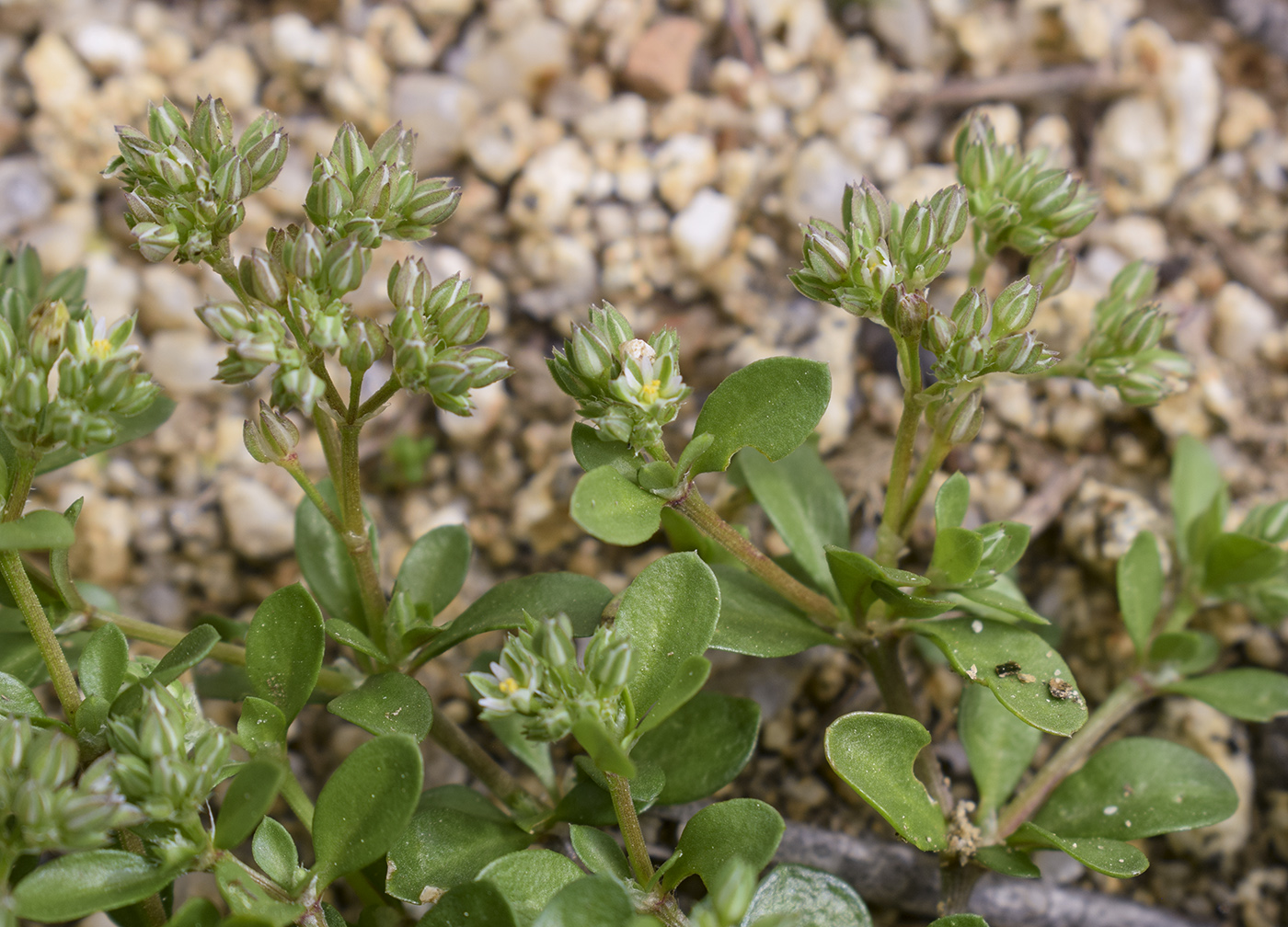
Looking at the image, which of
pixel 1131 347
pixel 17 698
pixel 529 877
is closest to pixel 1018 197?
pixel 1131 347

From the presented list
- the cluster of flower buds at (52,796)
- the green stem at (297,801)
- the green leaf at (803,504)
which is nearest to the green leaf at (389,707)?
the green stem at (297,801)

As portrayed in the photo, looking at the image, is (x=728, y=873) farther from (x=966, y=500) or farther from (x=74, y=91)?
(x=74, y=91)

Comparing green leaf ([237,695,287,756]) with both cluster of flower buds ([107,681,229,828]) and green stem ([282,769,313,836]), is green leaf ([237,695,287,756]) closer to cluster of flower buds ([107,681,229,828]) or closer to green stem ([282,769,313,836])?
green stem ([282,769,313,836])

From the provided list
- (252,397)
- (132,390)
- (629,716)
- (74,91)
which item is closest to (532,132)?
(252,397)

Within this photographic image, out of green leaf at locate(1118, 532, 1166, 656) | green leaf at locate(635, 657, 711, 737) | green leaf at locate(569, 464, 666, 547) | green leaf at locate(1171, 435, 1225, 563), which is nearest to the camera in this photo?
green leaf at locate(635, 657, 711, 737)

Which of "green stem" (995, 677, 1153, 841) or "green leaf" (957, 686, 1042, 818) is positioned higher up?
"green leaf" (957, 686, 1042, 818)

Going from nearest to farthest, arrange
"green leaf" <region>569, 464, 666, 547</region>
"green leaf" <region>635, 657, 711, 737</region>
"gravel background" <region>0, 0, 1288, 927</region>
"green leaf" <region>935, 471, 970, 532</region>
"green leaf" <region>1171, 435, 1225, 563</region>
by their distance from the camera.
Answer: "green leaf" <region>635, 657, 711, 737</region>
"green leaf" <region>569, 464, 666, 547</region>
"green leaf" <region>935, 471, 970, 532</region>
"green leaf" <region>1171, 435, 1225, 563</region>
"gravel background" <region>0, 0, 1288, 927</region>

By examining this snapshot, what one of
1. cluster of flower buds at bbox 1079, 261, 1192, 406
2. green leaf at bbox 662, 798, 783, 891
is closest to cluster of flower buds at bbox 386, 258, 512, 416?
green leaf at bbox 662, 798, 783, 891

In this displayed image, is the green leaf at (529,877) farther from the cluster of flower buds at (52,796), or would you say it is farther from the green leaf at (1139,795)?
the green leaf at (1139,795)
